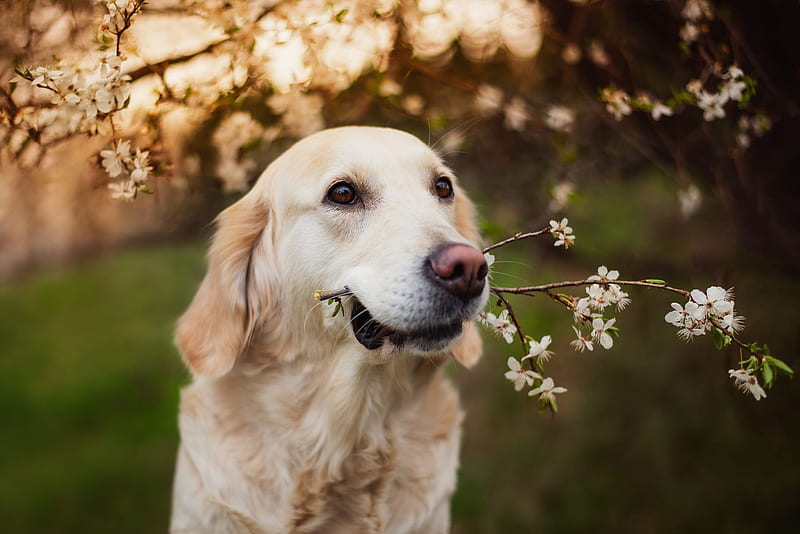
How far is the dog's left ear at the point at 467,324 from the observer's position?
268 centimetres

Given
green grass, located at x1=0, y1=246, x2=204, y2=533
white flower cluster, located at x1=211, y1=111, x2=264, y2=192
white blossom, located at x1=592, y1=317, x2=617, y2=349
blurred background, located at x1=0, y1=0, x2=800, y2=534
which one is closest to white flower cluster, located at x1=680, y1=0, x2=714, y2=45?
blurred background, located at x1=0, y1=0, x2=800, y2=534

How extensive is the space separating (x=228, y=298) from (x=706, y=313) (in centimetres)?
170

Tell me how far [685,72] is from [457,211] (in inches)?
69.0

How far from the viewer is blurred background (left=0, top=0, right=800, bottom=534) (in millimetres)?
2572

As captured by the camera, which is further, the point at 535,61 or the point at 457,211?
the point at 535,61

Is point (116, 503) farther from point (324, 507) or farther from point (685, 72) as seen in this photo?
point (685, 72)

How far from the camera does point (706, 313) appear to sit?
1.72 metres

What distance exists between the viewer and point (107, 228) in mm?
4664

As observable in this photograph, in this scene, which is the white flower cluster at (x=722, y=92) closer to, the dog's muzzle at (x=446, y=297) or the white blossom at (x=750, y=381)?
the white blossom at (x=750, y=381)

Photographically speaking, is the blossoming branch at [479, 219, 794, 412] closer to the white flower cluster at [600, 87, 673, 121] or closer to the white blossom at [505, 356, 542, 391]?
the white blossom at [505, 356, 542, 391]

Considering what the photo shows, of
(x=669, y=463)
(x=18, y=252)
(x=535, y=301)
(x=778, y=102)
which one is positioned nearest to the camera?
(x=778, y=102)

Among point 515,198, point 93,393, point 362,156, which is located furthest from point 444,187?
point 93,393

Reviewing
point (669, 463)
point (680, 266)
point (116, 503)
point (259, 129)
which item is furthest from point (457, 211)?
point (116, 503)

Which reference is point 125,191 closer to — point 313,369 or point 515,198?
point 313,369
